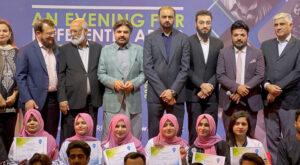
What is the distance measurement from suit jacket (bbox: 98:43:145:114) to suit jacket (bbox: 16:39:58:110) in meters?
0.74

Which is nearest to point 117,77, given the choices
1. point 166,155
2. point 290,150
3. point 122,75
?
point 122,75

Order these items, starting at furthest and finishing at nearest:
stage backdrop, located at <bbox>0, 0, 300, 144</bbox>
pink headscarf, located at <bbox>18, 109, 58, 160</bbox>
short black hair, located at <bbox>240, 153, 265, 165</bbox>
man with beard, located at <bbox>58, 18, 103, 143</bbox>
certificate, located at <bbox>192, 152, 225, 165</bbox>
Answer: stage backdrop, located at <bbox>0, 0, 300, 144</bbox>
man with beard, located at <bbox>58, 18, 103, 143</bbox>
pink headscarf, located at <bbox>18, 109, 58, 160</bbox>
certificate, located at <bbox>192, 152, 225, 165</bbox>
short black hair, located at <bbox>240, 153, 265, 165</bbox>

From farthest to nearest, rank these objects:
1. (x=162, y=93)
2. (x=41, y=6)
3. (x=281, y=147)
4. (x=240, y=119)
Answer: (x=41, y=6), (x=162, y=93), (x=240, y=119), (x=281, y=147)

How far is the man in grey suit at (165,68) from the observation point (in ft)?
21.6

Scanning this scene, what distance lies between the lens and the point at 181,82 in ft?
21.5

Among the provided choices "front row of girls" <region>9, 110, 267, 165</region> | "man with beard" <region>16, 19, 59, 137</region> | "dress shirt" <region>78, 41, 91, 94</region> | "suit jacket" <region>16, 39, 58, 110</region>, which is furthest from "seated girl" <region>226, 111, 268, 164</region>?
"suit jacket" <region>16, 39, 58, 110</region>

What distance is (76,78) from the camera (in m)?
6.68

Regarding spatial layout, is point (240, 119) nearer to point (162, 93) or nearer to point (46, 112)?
point (162, 93)

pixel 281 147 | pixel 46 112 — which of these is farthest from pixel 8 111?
pixel 281 147

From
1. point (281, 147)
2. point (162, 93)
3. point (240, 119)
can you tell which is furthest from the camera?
point (162, 93)

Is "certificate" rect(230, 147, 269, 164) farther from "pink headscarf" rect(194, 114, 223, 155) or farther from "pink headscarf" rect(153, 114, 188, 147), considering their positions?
"pink headscarf" rect(153, 114, 188, 147)

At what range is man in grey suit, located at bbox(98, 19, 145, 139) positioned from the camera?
664 cm

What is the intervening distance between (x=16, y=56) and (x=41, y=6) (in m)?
1.92

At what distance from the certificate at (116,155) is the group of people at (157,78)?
0.92m
